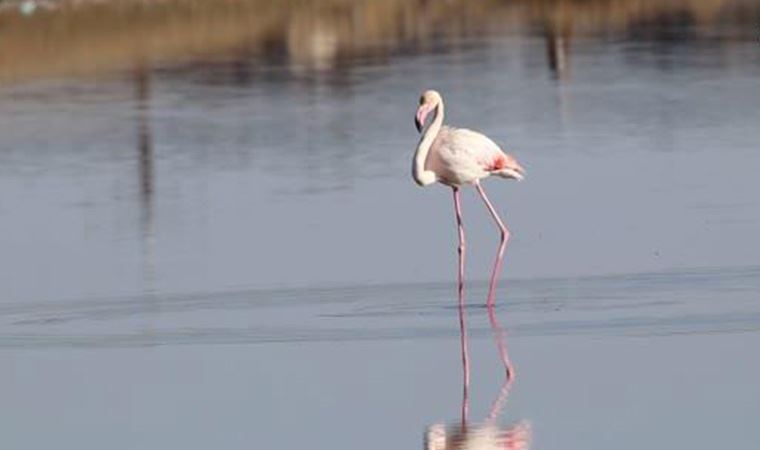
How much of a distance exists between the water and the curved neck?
43 cm

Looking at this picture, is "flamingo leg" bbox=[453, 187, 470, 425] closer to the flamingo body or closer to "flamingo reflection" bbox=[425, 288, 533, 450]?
"flamingo reflection" bbox=[425, 288, 533, 450]

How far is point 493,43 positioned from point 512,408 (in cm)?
1654

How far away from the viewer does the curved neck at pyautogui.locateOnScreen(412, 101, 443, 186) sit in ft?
42.1

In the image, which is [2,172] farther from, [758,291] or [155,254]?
[758,291]

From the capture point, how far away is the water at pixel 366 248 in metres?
9.41

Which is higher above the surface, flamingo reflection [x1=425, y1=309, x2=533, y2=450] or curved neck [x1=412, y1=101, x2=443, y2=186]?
curved neck [x1=412, y1=101, x2=443, y2=186]

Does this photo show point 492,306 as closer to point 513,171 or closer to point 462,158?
point 462,158

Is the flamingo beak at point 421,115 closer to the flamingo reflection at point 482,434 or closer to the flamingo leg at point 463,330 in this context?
the flamingo leg at point 463,330

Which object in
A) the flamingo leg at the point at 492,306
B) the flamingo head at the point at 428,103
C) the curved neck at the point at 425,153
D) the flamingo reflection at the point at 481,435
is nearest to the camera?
the flamingo reflection at the point at 481,435

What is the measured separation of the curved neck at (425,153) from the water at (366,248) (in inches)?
17.1

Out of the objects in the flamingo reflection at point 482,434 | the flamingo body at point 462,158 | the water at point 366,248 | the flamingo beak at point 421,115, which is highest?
the flamingo beak at point 421,115

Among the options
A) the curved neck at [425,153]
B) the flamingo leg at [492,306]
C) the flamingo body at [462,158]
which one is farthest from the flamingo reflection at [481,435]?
the flamingo body at [462,158]

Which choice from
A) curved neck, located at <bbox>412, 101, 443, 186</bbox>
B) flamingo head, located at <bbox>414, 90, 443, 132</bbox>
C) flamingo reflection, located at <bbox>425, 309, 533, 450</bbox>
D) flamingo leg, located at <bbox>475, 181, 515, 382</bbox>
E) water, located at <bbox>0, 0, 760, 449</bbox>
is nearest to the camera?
flamingo reflection, located at <bbox>425, 309, 533, 450</bbox>

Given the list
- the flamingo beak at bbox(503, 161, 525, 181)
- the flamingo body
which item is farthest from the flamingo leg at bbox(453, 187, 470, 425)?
the flamingo beak at bbox(503, 161, 525, 181)
